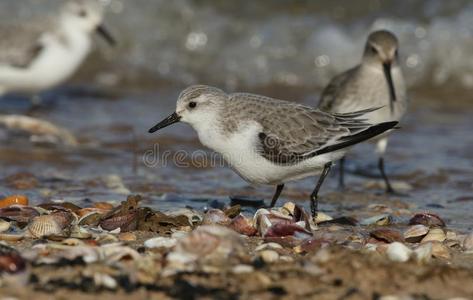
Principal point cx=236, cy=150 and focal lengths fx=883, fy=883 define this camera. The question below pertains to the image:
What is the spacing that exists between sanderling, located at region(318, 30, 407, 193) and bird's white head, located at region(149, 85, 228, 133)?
93.0 inches

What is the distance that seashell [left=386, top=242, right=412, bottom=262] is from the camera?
5008 millimetres

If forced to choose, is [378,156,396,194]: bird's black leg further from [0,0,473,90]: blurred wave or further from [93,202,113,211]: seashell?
[0,0,473,90]: blurred wave

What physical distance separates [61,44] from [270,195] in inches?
210

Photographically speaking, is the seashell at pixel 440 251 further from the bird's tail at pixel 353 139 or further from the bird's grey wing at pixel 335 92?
the bird's grey wing at pixel 335 92

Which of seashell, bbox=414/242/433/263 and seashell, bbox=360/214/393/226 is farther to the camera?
seashell, bbox=360/214/393/226

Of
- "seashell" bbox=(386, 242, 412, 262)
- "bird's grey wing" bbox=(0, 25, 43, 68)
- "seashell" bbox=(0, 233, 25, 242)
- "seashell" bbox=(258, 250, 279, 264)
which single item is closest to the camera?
"seashell" bbox=(258, 250, 279, 264)

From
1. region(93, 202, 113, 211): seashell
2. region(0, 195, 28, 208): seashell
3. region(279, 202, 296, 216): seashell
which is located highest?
region(0, 195, 28, 208): seashell

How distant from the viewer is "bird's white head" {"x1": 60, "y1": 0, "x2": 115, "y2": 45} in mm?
12617

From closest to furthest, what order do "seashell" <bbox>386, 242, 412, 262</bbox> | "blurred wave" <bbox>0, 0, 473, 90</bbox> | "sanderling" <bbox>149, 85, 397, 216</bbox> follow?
1. "seashell" <bbox>386, 242, 412, 262</bbox>
2. "sanderling" <bbox>149, 85, 397, 216</bbox>
3. "blurred wave" <bbox>0, 0, 473, 90</bbox>

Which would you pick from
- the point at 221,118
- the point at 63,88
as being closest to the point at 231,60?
the point at 63,88

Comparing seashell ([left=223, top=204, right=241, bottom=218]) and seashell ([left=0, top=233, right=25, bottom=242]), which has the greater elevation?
seashell ([left=223, top=204, right=241, bottom=218])

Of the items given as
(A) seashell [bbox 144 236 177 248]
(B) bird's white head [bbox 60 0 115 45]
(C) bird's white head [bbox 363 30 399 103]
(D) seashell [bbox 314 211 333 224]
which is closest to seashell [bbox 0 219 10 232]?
(A) seashell [bbox 144 236 177 248]

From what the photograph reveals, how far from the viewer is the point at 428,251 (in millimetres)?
5152

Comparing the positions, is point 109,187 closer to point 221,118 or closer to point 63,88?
point 221,118
